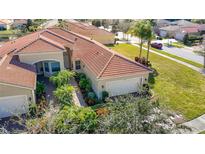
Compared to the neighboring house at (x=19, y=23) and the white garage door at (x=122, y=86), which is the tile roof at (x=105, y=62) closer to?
the white garage door at (x=122, y=86)

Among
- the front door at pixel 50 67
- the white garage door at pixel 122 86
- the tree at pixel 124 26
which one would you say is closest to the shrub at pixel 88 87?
the white garage door at pixel 122 86

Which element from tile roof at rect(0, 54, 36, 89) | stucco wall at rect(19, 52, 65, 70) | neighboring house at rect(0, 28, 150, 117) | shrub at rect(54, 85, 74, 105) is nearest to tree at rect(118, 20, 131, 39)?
neighboring house at rect(0, 28, 150, 117)

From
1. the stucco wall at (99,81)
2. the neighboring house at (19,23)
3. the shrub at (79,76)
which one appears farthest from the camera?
the neighboring house at (19,23)

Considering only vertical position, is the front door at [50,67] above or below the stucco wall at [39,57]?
below

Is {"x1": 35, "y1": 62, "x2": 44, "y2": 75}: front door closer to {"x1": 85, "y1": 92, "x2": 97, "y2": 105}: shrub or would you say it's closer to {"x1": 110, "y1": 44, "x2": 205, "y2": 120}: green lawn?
{"x1": 85, "y1": 92, "x2": 97, "y2": 105}: shrub

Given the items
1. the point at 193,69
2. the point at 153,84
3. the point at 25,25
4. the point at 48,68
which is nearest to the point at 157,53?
the point at 193,69

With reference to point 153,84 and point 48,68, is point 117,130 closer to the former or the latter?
point 153,84
